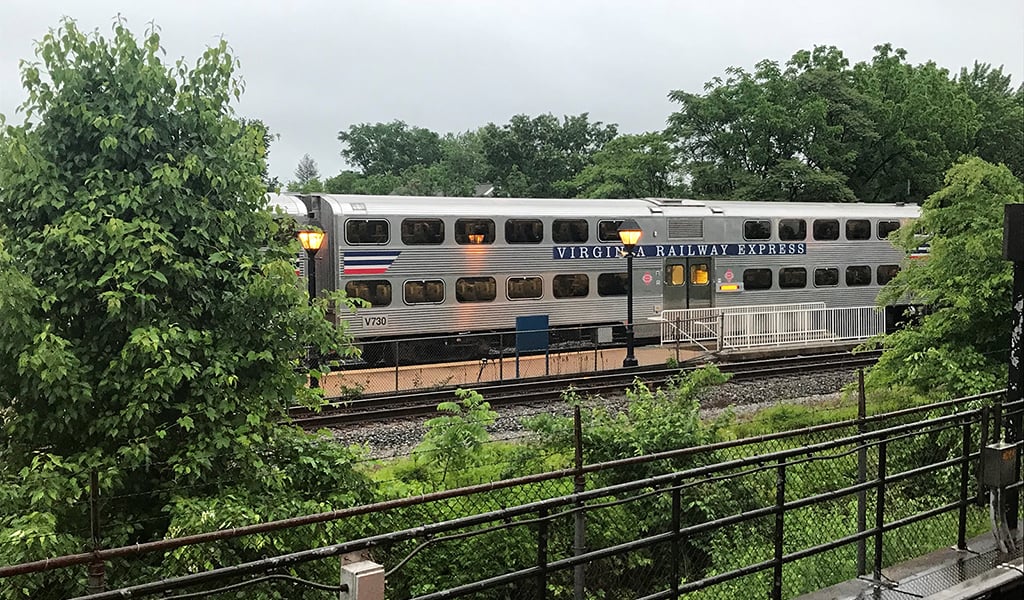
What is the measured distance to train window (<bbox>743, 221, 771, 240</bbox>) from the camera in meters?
26.2

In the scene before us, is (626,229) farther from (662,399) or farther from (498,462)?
(498,462)

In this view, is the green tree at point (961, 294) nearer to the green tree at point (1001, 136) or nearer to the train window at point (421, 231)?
the train window at point (421, 231)

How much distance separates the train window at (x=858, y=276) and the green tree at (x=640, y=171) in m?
14.3

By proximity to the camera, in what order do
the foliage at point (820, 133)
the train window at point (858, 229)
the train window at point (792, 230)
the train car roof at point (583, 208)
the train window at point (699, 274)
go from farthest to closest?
the foliage at point (820, 133) < the train window at point (858, 229) < the train window at point (792, 230) < the train window at point (699, 274) < the train car roof at point (583, 208)

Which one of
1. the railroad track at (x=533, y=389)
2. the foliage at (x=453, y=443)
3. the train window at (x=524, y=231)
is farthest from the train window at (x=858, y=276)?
the foliage at (x=453, y=443)

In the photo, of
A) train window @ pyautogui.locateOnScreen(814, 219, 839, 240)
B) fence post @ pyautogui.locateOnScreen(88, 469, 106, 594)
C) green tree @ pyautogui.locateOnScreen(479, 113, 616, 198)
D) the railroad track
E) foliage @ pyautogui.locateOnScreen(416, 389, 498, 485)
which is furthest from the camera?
green tree @ pyautogui.locateOnScreen(479, 113, 616, 198)

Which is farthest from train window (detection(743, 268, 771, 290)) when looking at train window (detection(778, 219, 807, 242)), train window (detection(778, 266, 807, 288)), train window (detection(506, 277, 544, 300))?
train window (detection(506, 277, 544, 300))

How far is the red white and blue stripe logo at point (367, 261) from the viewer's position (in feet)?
69.0

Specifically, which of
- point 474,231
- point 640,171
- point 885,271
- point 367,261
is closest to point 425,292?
point 367,261

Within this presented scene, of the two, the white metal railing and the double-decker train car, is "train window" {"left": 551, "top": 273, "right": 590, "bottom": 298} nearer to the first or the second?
the double-decker train car

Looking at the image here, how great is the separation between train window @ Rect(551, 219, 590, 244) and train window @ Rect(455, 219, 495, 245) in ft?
5.91

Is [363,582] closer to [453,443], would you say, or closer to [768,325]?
[453,443]

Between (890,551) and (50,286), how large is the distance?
6.81m

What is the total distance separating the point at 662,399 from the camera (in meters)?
11.1
